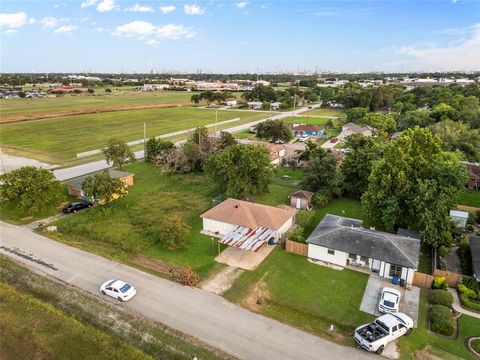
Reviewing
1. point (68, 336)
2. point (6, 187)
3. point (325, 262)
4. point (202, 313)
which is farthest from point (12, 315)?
Result: point (325, 262)

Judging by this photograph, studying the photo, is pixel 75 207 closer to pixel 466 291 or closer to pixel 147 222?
pixel 147 222

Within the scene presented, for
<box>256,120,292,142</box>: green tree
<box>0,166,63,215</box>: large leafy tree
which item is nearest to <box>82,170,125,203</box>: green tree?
<box>0,166,63,215</box>: large leafy tree

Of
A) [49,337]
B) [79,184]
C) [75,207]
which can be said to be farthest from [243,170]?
[49,337]

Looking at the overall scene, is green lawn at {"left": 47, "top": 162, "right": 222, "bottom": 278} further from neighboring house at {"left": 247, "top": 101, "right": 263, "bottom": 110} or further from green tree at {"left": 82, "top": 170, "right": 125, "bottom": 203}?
neighboring house at {"left": 247, "top": 101, "right": 263, "bottom": 110}

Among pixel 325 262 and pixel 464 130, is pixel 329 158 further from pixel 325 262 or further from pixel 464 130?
pixel 464 130

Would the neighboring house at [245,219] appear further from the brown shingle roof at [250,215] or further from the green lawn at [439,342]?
the green lawn at [439,342]
